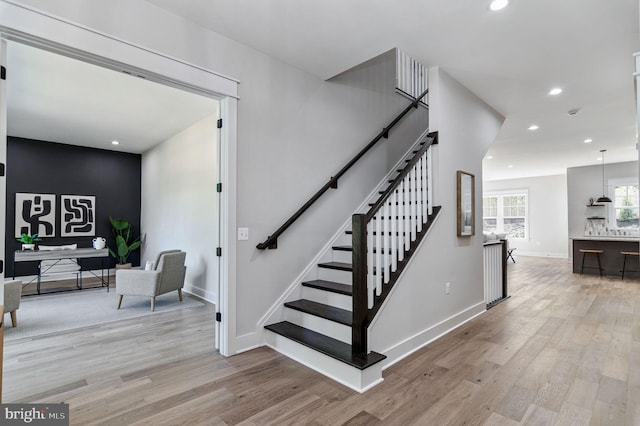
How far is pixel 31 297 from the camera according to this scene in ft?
17.2

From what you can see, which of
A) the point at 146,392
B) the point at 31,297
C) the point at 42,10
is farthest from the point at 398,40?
the point at 31,297

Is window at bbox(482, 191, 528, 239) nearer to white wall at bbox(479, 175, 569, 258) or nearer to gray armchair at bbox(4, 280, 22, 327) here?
white wall at bbox(479, 175, 569, 258)

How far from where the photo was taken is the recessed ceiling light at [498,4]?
7.97ft

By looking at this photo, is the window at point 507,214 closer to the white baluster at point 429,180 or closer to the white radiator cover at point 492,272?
the white radiator cover at point 492,272

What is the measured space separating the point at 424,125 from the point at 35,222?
7741mm

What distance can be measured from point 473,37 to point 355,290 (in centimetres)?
249

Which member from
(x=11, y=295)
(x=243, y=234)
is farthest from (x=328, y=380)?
(x=11, y=295)

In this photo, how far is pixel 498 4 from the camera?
2455 millimetres

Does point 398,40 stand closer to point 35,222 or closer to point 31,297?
point 31,297

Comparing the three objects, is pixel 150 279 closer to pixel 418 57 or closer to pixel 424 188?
pixel 424 188

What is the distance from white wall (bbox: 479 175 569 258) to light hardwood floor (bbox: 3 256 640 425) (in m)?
8.26

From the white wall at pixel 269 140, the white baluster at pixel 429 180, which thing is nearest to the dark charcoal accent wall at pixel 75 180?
the white wall at pixel 269 140

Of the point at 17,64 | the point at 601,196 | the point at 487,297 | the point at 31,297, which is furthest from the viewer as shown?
the point at 601,196

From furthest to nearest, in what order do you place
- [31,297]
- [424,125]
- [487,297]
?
[424,125]
[31,297]
[487,297]
